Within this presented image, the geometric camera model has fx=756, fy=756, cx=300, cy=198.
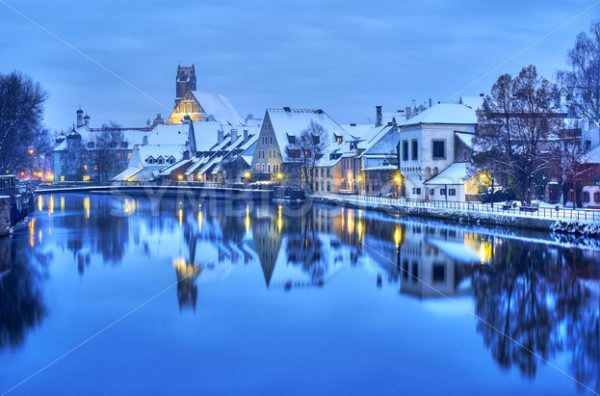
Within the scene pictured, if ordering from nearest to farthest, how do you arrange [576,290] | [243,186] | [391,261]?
1. [576,290]
2. [391,261]
3. [243,186]

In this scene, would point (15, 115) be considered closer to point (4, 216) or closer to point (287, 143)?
point (4, 216)

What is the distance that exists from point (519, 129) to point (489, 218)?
666cm

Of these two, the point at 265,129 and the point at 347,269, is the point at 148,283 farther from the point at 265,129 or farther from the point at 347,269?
the point at 265,129

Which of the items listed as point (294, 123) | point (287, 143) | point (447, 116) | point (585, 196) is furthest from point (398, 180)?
point (294, 123)

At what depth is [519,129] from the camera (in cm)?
4825

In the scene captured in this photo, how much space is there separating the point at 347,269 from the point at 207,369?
49.2 feet

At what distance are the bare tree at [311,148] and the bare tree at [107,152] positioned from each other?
53640 mm

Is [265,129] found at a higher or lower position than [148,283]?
higher

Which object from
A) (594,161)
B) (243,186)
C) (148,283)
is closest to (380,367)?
(148,283)

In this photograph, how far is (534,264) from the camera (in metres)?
31.2

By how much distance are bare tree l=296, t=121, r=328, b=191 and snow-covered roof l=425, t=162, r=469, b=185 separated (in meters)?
26.5

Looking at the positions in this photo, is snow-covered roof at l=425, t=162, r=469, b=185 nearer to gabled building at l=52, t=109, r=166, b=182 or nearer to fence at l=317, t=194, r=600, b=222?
fence at l=317, t=194, r=600, b=222

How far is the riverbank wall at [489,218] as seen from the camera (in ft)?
124

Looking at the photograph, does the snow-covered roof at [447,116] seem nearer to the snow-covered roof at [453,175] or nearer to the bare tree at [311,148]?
the snow-covered roof at [453,175]
